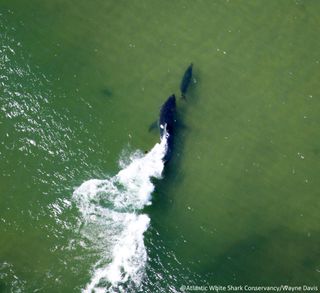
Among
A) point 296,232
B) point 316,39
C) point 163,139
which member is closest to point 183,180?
point 163,139

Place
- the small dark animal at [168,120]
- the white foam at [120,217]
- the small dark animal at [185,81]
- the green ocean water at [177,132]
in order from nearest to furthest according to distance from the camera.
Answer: the white foam at [120,217]
the green ocean water at [177,132]
the small dark animal at [168,120]
the small dark animal at [185,81]

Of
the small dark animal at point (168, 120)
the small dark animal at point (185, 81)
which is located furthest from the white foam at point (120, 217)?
the small dark animal at point (185, 81)

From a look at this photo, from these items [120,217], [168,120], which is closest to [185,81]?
Result: [168,120]

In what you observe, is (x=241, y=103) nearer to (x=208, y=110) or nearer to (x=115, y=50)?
(x=208, y=110)

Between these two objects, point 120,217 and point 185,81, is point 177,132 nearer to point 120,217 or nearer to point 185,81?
point 185,81

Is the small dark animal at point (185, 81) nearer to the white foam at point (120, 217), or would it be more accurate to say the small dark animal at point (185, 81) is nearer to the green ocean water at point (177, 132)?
the green ocean water at point (177, 132)

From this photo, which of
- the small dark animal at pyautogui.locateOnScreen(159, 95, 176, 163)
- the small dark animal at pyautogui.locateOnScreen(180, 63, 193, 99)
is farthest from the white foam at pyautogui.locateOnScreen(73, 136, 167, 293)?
the small dark animal at pyautogui.locateOnScreen(180, 63, 193, 99)
